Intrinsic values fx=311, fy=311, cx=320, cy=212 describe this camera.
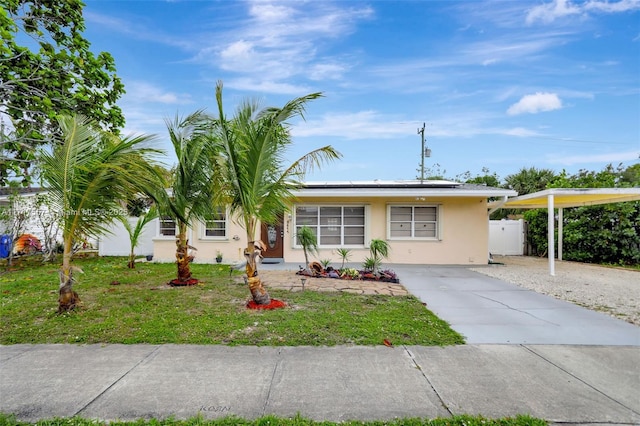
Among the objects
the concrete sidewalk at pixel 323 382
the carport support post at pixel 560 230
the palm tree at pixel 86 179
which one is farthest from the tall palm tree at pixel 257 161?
the carport support post at pixel 560 230

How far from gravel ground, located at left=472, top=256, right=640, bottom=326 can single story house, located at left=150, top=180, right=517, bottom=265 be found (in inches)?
62.9

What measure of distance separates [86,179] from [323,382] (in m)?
5.38

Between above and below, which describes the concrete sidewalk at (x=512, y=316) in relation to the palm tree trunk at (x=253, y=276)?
below

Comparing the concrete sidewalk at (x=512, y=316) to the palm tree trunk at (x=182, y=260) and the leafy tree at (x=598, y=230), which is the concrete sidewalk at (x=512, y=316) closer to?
the palm tree trunk at (x=182, y=260)

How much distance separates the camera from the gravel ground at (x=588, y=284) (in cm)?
664

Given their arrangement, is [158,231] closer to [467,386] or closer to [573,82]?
[467,386]

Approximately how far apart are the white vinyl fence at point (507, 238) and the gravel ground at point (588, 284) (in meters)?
4.71

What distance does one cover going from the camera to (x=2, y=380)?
340 centimetres

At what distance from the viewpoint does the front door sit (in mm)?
12969

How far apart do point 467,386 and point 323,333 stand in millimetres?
2120

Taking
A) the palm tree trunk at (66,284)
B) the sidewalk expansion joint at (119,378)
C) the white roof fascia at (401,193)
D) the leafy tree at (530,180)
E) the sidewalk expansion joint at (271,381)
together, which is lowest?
the sidewalk expansion joint at (119,378)

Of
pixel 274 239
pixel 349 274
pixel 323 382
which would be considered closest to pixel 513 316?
pixel 323 382

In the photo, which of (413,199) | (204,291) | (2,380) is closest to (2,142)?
(204,291)

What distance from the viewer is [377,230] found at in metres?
12.7
